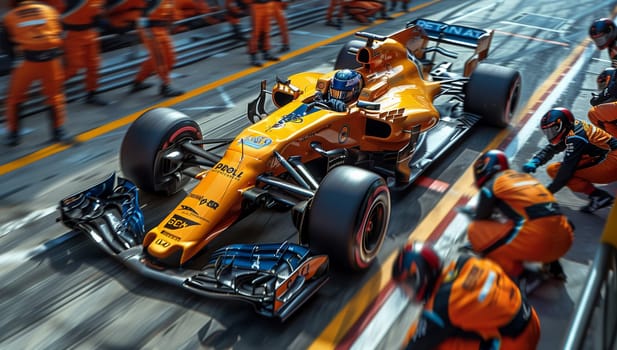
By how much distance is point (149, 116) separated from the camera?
221 inches

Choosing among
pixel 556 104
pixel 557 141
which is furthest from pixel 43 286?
pixel 556 104

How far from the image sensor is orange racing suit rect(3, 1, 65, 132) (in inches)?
263

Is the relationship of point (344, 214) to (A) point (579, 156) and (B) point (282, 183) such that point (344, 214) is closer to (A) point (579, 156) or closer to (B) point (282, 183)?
(B) point (282, 183)

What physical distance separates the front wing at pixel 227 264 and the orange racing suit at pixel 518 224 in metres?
1.27

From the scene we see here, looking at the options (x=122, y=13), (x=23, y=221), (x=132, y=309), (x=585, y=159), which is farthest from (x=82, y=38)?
(x=585, y=159)

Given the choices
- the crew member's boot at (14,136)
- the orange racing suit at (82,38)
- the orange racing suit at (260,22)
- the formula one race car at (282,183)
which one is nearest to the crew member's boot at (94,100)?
the orange racing suit at (82,38)

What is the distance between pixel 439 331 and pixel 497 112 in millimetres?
5293

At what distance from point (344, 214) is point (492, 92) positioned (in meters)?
4.18

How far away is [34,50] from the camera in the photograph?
675 centimetres

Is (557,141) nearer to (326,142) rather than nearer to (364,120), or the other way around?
(364,120)

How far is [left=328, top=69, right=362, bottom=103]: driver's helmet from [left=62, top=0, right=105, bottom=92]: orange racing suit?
4022 millimetres

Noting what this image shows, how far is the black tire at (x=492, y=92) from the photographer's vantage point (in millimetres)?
7633

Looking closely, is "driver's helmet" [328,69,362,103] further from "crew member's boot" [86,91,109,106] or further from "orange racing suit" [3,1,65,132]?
"crew member's boot" [86,91,109,106]

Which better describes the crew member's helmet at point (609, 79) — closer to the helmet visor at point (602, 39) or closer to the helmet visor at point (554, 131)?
the helmet visor at point (602, 39)
